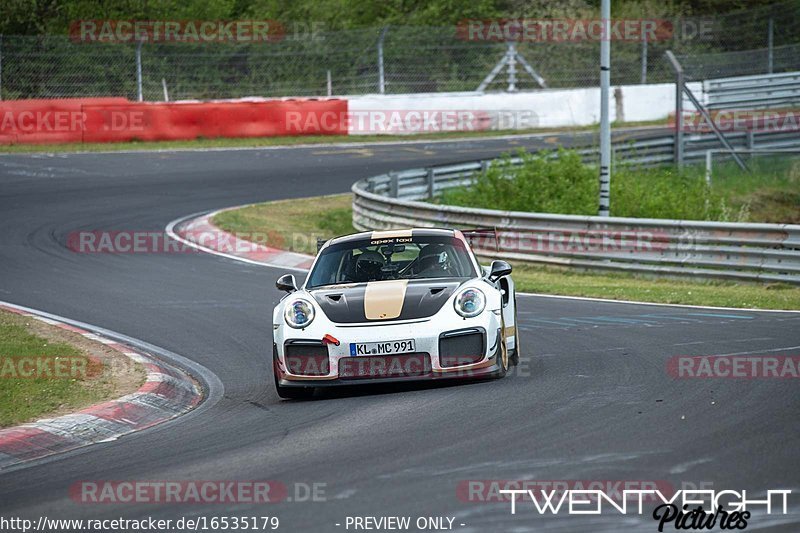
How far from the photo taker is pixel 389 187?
24.2m

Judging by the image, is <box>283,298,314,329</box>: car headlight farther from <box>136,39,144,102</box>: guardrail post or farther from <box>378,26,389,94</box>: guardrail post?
<box>378,26,389,94</box>: guardrail post

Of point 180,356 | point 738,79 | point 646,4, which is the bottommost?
point 180,356

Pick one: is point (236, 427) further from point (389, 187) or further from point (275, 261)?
point (389, 187)

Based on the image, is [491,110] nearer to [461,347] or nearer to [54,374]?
[54,374]

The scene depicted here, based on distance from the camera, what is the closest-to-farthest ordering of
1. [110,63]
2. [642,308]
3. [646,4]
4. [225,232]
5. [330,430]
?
1. [330,430]
2. [642,308]
3. [225,232]
4. [110,63]
5. [646,4]

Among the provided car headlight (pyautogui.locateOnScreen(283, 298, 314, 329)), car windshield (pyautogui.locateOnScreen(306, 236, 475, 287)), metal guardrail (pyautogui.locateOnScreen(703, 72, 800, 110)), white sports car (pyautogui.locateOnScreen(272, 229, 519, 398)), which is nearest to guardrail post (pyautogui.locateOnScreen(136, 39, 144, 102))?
metal guardrail (pyautogui.locateOnScreen(703, 72, 800, 110))

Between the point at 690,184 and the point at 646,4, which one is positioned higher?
the point at 646,4

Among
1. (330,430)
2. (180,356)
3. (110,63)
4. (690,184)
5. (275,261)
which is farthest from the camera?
(110,63)

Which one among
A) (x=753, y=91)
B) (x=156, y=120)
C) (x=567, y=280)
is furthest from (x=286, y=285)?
(x=156, y=120)

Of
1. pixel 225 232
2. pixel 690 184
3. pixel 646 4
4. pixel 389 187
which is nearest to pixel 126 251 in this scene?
pixel 225 232

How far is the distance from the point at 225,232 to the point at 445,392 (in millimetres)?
12928

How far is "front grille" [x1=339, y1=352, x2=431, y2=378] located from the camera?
8734 millimetres

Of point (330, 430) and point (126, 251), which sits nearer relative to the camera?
point (330, 430)

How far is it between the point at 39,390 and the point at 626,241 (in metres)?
9.93
